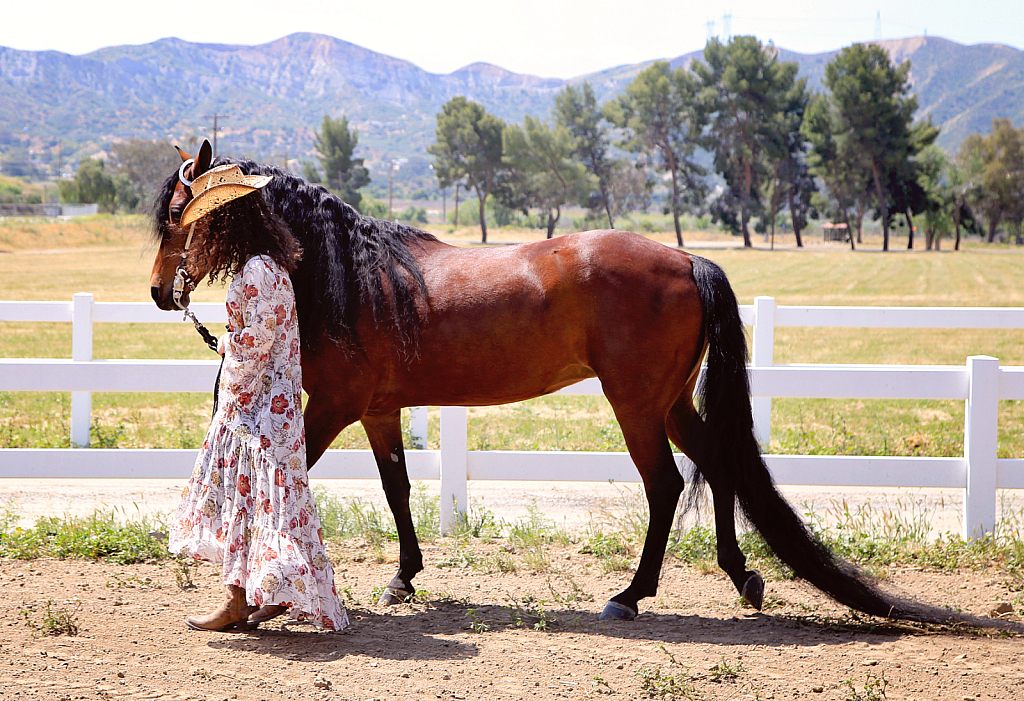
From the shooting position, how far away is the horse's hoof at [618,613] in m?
3.96

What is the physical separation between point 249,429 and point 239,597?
0.70 meters

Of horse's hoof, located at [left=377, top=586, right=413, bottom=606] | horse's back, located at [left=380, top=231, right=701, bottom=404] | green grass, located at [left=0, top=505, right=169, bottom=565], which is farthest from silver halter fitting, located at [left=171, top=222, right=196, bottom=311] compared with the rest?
green grass, located at [left=0, top=505, right=169, bottom=565]

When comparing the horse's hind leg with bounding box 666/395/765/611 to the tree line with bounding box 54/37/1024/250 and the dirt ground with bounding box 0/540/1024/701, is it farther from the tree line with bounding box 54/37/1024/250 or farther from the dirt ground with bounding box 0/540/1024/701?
the tree line with bounding box 54/37/1024/250

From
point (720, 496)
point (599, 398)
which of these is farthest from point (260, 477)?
point (599, 398)

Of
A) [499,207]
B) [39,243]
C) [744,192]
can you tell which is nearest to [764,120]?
[744,192]

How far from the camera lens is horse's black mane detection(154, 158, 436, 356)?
12.9ft

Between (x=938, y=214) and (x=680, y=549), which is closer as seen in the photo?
(x=680, y=549)

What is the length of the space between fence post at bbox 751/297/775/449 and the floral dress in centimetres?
477

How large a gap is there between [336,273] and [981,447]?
144 inches

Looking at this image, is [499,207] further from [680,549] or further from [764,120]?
[680,549]

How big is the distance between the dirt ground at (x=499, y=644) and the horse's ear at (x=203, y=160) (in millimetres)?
1932

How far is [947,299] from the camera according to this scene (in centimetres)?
2734

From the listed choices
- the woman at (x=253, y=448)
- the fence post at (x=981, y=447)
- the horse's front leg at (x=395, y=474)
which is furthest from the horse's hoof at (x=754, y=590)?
the woman at (x=253, y=448)

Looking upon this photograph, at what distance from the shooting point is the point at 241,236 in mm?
3582
